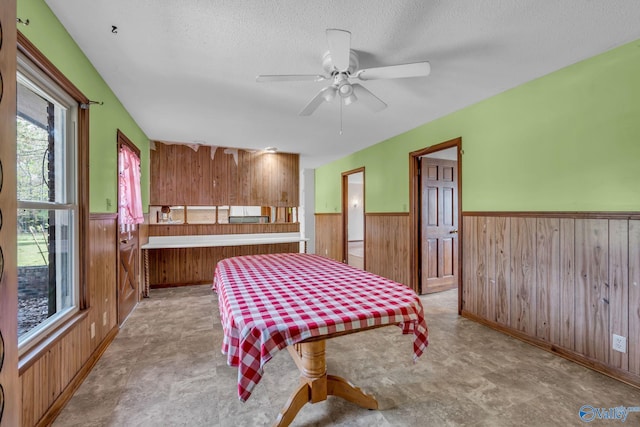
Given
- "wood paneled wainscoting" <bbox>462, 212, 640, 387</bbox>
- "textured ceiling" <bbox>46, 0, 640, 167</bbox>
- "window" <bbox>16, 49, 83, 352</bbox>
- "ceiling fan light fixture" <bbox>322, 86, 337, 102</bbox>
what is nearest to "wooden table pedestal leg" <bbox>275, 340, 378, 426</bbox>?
"window" <bbox>16, 49, 83, 352</bbox>

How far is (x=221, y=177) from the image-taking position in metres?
4.97

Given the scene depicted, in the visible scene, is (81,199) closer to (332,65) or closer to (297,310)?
(297,310)

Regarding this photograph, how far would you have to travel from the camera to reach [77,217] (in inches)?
80.0

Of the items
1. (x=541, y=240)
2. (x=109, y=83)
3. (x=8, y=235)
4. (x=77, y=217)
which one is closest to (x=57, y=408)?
(x=77, y=217)

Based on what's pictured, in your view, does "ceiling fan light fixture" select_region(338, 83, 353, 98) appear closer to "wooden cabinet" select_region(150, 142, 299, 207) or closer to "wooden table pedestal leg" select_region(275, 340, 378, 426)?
"wooden table pedestal leg" select_region(275, 340, 378, 426)

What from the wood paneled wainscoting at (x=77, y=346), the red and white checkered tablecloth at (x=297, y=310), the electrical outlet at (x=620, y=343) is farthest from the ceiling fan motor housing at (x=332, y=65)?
the electrical outlet at (x=620, y=343)

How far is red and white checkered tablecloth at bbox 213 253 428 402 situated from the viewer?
115 centimetres

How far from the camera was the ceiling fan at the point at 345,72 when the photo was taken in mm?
1583

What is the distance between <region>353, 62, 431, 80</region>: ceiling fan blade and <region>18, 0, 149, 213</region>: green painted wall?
73.4 inches

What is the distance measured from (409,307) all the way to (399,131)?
3.26 meters

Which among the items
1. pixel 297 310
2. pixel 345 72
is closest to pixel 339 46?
pixel 345 72

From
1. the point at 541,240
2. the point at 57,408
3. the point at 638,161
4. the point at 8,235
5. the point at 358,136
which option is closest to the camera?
the point at 8,235

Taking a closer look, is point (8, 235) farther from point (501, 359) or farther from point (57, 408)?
point (501, 359)

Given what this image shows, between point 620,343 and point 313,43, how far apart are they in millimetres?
3067
